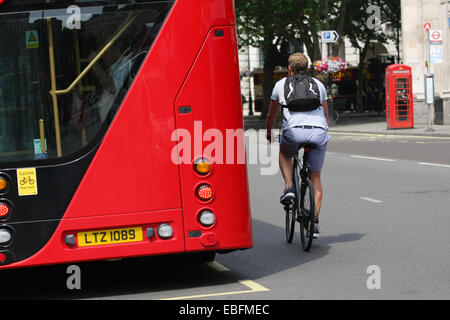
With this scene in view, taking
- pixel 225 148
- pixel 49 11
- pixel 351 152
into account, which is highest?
pixel 49 11

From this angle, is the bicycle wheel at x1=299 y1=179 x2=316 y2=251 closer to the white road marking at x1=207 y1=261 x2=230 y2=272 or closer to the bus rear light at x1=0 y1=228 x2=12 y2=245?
the white road marking at x1=207 y1=261 x2=230 y2=272

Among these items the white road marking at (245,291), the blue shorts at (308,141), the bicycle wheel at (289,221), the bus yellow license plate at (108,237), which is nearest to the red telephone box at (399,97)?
the bicycle wheel at (289,221)

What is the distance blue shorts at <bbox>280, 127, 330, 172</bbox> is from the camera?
8172 mm

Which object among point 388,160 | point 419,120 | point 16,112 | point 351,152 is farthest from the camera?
point 419,120

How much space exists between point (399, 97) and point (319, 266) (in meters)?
25.1

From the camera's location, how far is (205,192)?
6.51m

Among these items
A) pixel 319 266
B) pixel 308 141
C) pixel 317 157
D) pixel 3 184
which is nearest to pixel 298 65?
pixel 308 141

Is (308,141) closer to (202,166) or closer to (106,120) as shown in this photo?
(202,166)

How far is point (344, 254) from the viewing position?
8062mm

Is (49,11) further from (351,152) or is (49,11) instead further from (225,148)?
(351,152)

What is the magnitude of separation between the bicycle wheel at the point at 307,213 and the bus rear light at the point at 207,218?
1615 millimetres

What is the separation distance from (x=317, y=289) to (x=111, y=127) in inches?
72.8

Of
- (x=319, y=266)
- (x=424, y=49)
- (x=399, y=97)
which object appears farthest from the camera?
(x=424, y=49)

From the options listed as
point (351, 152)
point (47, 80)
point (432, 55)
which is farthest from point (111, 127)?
point (432, 55)
